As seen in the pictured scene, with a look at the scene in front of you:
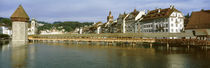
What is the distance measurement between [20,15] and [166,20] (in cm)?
4460

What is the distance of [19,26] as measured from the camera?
6178 cm

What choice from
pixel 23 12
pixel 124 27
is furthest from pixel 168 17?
pixel 23 12

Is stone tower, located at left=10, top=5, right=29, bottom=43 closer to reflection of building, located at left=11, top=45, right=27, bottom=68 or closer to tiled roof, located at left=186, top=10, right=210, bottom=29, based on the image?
reflection of building, located at left=11, top=45, right=27, bottom=68

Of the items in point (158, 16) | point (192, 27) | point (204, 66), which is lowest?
point (204, 66)

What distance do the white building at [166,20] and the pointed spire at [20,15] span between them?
38.4 m

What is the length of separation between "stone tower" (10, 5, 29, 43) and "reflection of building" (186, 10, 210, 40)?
1917 inches

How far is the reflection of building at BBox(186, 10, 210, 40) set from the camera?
42.0m

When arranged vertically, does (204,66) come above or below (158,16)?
below

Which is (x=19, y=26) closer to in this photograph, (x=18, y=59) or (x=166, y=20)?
(x=18, y=59)

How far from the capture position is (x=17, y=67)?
16594mm

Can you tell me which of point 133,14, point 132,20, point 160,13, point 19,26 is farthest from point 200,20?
point 19,26

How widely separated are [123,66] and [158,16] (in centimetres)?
3834

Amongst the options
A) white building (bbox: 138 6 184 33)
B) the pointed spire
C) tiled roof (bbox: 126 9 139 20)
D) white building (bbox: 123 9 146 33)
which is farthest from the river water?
the pointed spire

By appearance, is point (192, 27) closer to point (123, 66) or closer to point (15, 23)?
point (123, 66)
